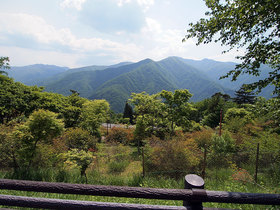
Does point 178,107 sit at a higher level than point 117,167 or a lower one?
higher

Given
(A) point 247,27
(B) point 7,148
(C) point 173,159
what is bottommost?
(C) point 173,159

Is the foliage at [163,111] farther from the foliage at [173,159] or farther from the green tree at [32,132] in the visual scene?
the green tree at [32,132]

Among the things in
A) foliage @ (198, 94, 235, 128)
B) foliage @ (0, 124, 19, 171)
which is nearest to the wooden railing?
foliage @ (0, 124, 19, 171)

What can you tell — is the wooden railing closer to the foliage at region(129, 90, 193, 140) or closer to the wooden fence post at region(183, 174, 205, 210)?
the wooden fence post at region(183, 174, 205, 210)

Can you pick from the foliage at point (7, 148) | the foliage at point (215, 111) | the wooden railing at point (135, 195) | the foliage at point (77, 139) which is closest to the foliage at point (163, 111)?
the foliage at point (77, 139)

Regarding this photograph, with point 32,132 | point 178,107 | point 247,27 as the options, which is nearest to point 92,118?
point 178,107

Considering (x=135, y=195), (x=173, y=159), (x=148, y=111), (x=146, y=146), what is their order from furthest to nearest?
(x=148, y=111), (x=146, y=146), (x=173, y=159), (x=135, y=195)

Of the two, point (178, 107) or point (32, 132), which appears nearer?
point (32, 132)

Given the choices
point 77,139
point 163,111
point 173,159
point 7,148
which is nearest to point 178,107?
point 163,111

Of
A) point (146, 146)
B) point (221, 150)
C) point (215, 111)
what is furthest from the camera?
point (215, 111)

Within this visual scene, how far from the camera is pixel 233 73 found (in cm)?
373

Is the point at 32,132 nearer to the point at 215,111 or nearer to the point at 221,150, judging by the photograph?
the point at 221,150

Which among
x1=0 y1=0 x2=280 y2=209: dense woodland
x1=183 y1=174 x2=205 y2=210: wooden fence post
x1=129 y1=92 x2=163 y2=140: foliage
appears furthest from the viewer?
x1=129 y1=92 x2=163 y2=140: foliage

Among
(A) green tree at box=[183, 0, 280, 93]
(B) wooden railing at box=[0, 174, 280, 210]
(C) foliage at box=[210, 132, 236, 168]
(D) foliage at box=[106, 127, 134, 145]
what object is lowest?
(D) foliage at box=[106, 127, 134, 145]
